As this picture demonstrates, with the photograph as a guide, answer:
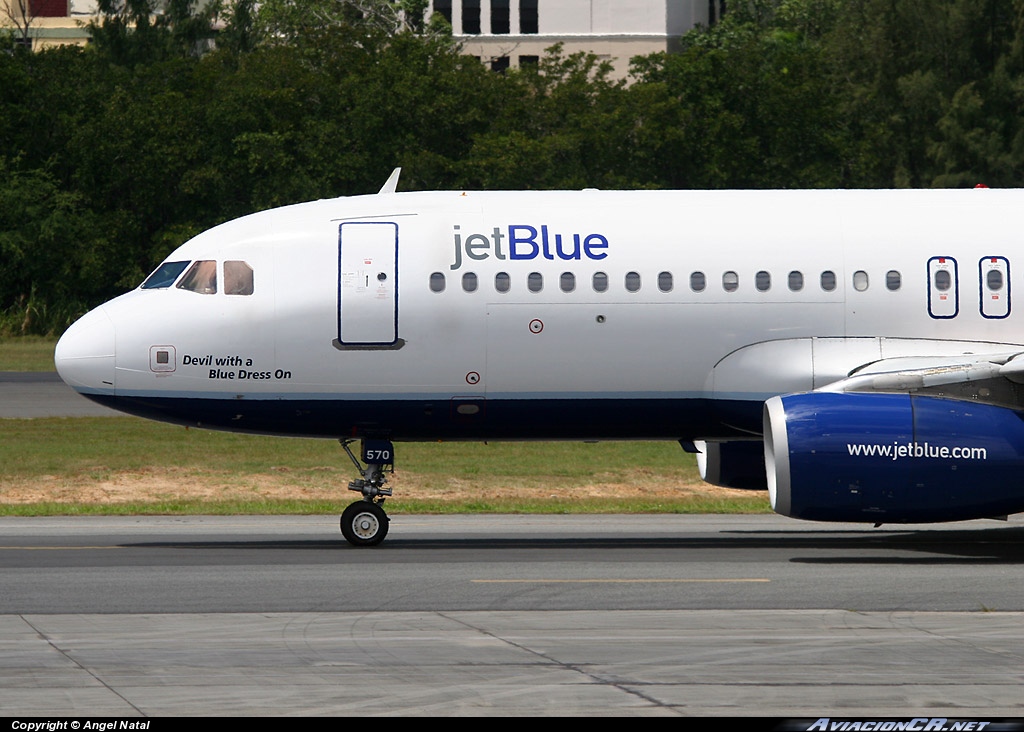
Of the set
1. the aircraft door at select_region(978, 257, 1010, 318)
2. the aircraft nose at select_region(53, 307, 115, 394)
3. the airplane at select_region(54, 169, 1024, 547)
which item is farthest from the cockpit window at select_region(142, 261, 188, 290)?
the aircraft door at select_region(978, 257, 1010, 318)

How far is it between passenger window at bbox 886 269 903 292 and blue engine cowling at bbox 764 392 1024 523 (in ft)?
6.85

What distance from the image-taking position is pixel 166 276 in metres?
20.0

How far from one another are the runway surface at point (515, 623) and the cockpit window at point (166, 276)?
3126 millimetres

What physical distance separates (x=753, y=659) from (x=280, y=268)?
30.1ft

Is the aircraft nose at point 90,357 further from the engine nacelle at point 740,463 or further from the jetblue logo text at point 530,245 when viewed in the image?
the engine nacelle at point 740,463

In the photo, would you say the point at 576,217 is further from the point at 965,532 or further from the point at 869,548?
the point at 965,532

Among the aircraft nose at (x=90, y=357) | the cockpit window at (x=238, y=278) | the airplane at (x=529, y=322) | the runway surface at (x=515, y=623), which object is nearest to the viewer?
the runway surface at (x=515, y=623)

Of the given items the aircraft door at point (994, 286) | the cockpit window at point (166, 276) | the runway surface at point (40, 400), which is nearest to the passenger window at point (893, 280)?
the aircraft door at point (994, 286)

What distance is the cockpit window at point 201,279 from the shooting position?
781 inches

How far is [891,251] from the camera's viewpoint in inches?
786

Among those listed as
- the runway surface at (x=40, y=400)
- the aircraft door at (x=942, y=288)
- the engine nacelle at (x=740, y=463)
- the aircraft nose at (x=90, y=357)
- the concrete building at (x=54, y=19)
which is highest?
the concrete building at (x=54, y=19)

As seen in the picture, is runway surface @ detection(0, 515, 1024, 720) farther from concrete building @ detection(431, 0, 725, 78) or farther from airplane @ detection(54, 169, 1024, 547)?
concrete building @ detection(431, 0, 725, 78)

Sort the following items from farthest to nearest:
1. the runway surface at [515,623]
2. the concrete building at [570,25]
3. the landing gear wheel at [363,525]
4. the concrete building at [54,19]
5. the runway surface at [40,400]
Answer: the concrete building at [54,19] < the concrete building at [570,25] < the runway surface at [40,400] < the landing gear wheel at [363,525] < the runway surface at [515,623]

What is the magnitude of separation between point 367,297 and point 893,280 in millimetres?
6152
